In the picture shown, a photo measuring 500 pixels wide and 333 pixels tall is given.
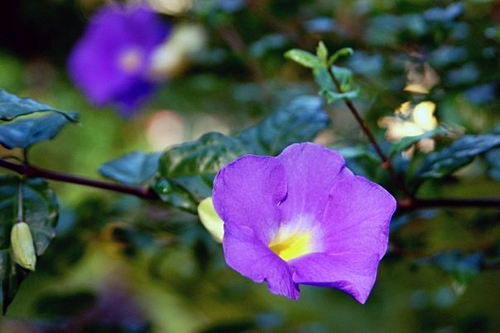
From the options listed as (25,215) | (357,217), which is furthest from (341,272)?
(25,215)

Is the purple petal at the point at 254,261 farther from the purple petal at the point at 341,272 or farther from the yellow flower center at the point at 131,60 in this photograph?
the yellow flower center at the point at 131,60

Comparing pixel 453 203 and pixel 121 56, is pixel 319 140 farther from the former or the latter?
pixel 453 203

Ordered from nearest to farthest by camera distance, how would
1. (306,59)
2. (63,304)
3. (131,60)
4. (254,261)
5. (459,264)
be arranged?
1. (254,261)
2. (306,59)
3. (459,264)
4. (63,304)
5. (131,60)

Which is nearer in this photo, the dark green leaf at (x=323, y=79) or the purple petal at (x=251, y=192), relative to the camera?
the purple petal at (x=251, y=192)

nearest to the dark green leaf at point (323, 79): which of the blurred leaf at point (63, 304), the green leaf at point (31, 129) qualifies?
the green leaf at point (31, 129)

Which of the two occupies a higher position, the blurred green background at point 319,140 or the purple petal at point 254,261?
the purple petal at point 254,261

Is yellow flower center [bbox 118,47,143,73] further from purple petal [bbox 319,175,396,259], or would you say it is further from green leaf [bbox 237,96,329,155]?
purple petal [bbox 319,175,396,259]
